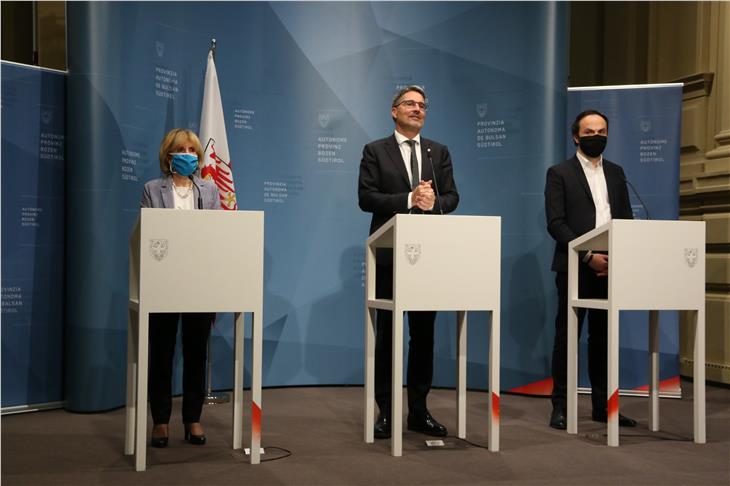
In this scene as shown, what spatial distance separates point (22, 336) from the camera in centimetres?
426

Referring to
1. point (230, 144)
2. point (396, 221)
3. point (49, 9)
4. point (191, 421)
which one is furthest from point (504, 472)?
point (49, 9)

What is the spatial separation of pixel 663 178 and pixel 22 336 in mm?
3968

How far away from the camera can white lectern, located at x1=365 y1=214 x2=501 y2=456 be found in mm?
3092

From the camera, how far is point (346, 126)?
5.26 metres

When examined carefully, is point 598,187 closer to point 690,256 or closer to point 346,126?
point 690,256

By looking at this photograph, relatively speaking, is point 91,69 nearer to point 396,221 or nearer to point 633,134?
point 396,221

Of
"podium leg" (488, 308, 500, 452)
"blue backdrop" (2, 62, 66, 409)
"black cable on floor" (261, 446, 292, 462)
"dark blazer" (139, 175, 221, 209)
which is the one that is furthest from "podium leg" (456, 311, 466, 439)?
"blue backdrop" (2, 62, 66, 409)

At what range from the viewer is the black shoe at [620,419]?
→ 3.85m

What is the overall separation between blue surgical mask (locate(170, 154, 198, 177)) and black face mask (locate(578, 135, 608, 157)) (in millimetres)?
1938

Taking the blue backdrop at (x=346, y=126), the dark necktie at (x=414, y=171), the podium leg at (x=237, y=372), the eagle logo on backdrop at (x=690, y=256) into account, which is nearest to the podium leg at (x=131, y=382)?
the podium leg at (x=237, y=372)

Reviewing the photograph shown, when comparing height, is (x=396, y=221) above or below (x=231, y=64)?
below

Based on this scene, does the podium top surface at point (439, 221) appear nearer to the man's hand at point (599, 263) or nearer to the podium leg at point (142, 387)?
the man's hand at point (599, 263)

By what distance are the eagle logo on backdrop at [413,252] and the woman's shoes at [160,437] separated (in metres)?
1.30

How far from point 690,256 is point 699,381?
57 centimetres
